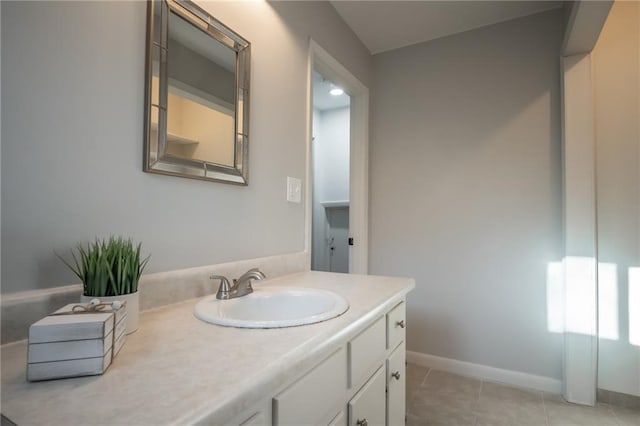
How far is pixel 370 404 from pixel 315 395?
1.27ft

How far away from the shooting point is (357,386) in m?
0.93

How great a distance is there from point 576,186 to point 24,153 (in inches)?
97.5

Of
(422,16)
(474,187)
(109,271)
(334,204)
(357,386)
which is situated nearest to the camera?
(109,271)

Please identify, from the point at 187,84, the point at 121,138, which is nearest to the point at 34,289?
the point at 121,138

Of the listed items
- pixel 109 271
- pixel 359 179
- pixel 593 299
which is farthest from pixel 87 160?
pixel 593 299

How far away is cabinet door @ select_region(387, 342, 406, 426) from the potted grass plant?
0.89m

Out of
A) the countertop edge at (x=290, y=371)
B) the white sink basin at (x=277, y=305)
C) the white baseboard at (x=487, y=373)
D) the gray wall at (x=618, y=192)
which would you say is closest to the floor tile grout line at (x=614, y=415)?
the gray wall at (x=618, y=192)

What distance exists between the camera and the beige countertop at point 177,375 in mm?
428

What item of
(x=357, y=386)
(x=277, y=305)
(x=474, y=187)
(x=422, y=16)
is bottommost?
(x=357, y=386)

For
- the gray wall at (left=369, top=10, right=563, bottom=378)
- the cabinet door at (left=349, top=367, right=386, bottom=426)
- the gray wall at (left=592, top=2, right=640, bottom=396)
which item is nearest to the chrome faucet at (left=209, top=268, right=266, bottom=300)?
the cabinet door at (left=349, top=367, right=386, bottom=426)

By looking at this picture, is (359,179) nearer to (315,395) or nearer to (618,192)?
(618,192)

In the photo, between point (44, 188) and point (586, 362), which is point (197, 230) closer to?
point (44, 188)

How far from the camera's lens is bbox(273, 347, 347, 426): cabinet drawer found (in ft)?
2.03

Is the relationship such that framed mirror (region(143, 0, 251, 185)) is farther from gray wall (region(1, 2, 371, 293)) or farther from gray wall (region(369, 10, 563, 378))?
gray wall (region(369, 10, 563, 378))
